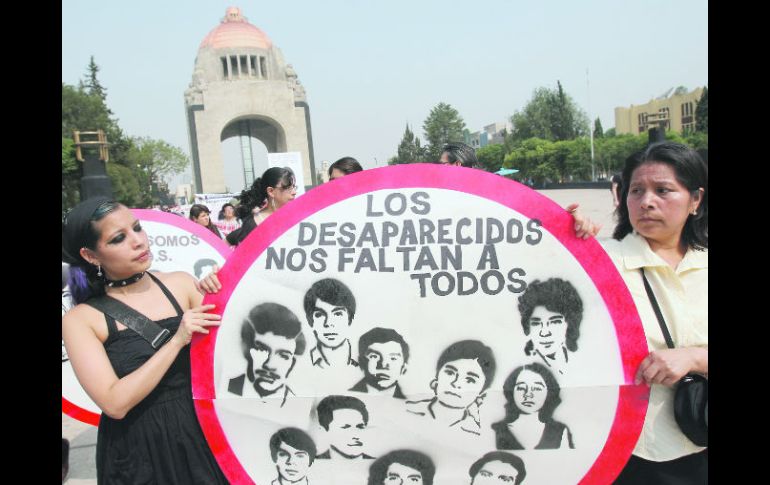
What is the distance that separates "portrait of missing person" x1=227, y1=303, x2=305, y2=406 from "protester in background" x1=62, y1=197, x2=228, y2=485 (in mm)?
117

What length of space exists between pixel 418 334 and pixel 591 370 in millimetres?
497

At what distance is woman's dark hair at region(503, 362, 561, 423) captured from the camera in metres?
1.52

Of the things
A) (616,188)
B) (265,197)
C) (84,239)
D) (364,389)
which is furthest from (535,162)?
(84,239)

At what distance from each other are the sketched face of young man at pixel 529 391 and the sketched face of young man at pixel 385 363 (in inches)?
13.1

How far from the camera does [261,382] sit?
158 cm

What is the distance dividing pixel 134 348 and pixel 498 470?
1.13m

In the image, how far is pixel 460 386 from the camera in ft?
5.03

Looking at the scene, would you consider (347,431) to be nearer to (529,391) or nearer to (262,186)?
(529,391)

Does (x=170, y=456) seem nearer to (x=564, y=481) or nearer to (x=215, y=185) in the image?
Result: (x=564, y=481)

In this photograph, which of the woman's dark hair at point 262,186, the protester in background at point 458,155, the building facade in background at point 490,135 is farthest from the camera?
the building facade in background at point 490,135

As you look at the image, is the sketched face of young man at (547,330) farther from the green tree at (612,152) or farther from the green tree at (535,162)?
the green tree at (535,162)

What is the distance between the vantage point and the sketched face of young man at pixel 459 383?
1.53 metres

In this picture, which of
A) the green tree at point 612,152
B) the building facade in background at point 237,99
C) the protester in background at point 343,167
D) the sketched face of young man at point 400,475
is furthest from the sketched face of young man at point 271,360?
the green tree at point 612,152

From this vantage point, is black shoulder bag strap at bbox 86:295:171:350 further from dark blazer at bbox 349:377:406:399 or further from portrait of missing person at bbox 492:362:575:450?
portrait of missing person at bbox 492:362:575:450
